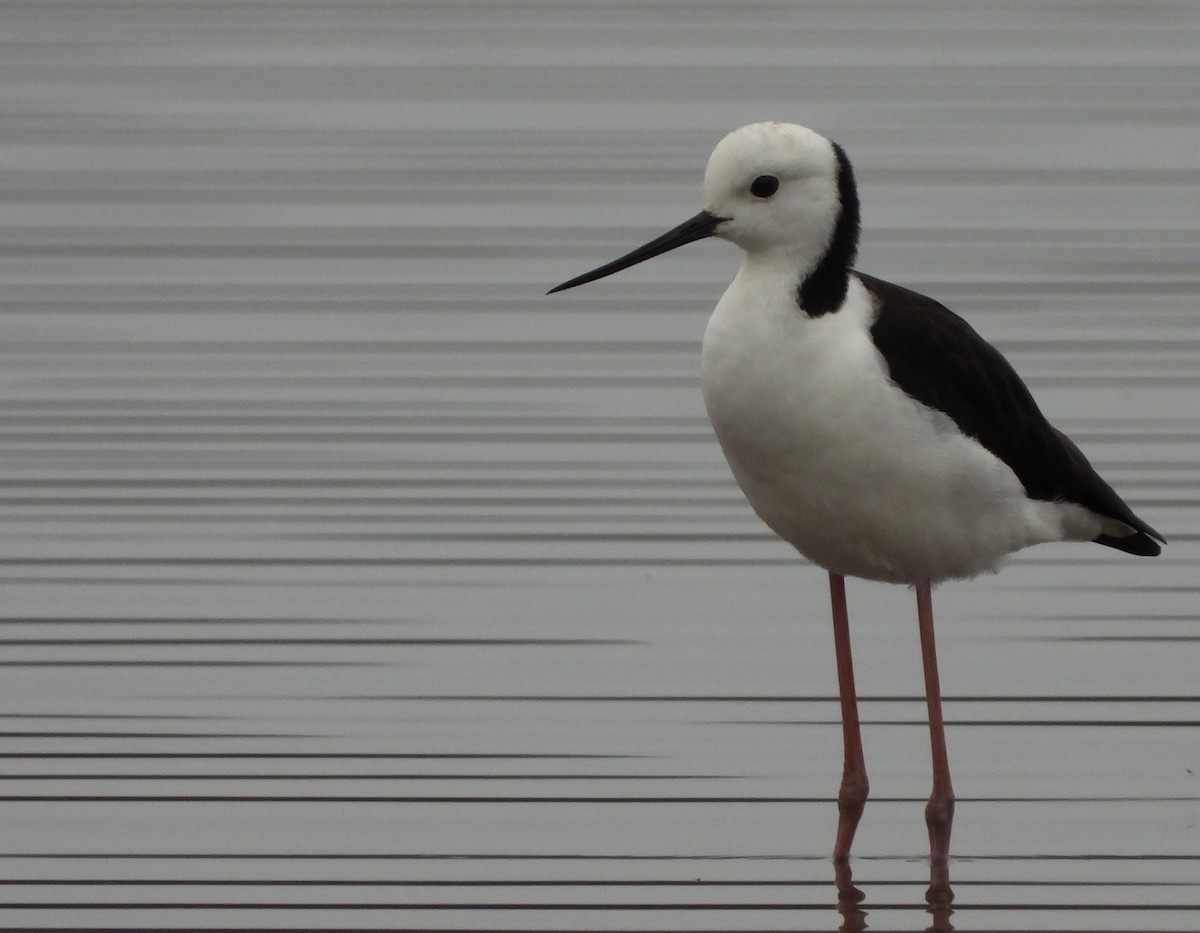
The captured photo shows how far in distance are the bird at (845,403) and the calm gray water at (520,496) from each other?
0.49m

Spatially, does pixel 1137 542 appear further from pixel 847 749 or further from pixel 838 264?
pixel 838 264

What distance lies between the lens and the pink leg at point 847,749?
18.9 feet

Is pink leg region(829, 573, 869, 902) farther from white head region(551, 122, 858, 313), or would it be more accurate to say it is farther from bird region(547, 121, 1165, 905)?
white head region(551, 122, 858, 313)

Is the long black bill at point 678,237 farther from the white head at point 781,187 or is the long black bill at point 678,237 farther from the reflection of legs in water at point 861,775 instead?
the reflection of legs in water at point 861,775

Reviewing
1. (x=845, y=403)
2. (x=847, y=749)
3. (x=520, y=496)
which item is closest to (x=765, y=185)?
(x=845, y=403)

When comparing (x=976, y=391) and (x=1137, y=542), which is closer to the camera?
(x=976, y=391)

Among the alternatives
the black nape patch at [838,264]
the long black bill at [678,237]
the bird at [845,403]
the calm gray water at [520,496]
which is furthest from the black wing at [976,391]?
the calm gray water at [520,496]

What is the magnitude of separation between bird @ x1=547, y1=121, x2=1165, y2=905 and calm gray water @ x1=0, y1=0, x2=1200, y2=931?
489 millimetres

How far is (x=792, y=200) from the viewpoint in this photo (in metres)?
5.70

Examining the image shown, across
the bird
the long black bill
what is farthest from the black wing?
the long black bill

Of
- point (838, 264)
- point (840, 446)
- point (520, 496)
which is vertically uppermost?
point (838, 264)

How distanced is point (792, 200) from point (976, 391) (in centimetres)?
59

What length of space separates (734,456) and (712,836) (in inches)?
31.7

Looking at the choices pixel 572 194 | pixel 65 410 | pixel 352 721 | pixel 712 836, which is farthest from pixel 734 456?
pixel 572 194
